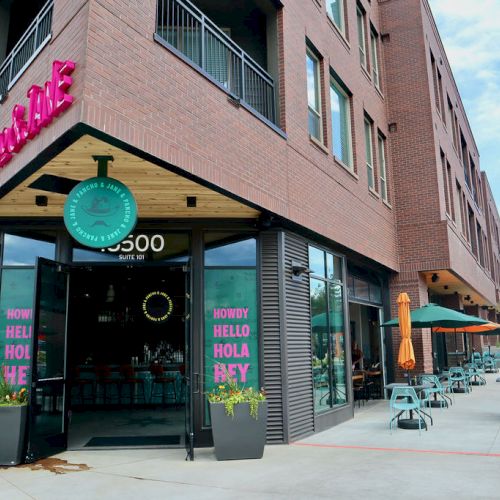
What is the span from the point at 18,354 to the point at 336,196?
7.14 meters

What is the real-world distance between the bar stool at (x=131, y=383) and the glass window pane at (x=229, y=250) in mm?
6267

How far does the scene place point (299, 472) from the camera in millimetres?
7004

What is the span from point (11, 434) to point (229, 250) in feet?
14.2

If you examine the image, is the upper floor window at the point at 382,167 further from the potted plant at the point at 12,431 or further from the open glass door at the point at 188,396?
the potted plant at the point at 12,431

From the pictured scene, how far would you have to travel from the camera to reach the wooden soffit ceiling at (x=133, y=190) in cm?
649

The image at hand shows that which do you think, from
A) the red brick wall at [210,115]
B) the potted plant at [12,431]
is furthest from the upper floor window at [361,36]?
the potted plant at [12,431]

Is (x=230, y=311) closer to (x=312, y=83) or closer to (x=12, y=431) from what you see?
(x=12, y=431)

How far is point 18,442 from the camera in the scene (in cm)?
749

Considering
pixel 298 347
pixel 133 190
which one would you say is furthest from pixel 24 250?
pixel 298 347

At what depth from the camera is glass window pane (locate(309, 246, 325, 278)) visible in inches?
431

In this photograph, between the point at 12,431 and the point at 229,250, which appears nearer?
the point at 12,431

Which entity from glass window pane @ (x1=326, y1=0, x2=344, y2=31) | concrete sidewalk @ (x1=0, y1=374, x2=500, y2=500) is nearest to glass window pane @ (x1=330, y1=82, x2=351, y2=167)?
glass window pane @ (x1=326, y1=0, x2=344, y2=31)

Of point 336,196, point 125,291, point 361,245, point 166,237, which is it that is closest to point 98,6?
point 166,237

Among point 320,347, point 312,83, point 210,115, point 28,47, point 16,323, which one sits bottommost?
point 320,347
